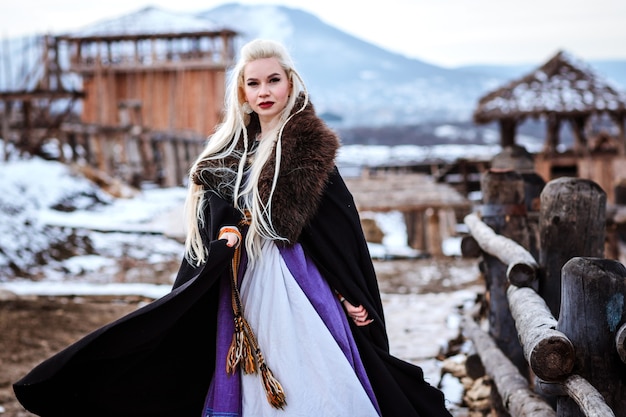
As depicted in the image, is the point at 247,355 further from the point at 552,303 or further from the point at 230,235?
the point at 552,303

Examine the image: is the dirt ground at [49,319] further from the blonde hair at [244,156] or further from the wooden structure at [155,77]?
the wooden structure at [155,77]

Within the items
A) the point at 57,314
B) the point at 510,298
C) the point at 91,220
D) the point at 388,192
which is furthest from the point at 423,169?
the point at 510,298

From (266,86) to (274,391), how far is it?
109cm

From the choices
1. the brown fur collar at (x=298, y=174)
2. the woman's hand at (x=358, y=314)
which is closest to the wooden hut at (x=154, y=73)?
the brown fur collar at (x=298, y=174)

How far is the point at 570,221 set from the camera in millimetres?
3135

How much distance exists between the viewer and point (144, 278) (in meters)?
8.72

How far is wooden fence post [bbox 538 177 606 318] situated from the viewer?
10.1ft

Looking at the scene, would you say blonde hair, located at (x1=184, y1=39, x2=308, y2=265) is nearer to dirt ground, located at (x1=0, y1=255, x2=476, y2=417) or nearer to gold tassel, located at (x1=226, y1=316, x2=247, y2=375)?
gold tassel, located at (x1=226, y1=316, x2=247, y2=375)

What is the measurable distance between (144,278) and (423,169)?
1734cm

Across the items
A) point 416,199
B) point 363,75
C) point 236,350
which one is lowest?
Result: point 416,199

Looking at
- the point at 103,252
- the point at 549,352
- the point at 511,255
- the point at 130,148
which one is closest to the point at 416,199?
the point at 103,252

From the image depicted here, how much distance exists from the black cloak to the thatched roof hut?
12.8 meters

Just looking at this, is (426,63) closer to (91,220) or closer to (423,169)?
(423,169)

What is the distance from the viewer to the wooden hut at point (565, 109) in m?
15.0
